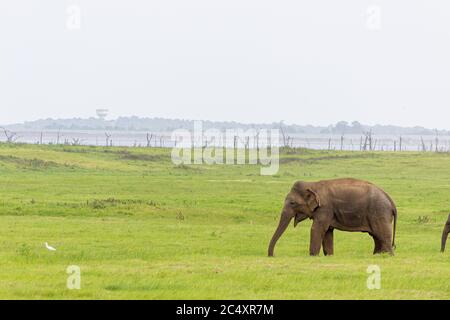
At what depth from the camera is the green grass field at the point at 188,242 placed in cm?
1827

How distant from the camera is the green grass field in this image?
1827 cm

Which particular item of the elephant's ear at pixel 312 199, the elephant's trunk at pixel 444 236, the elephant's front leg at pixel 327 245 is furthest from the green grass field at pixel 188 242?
the elephant's ear at pixel 312 199

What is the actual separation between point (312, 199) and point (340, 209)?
80cm

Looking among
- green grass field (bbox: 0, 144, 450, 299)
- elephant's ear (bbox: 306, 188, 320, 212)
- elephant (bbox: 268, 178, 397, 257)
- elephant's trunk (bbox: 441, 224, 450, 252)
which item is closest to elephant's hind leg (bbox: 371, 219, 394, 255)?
elephant (bbox: 268, 178, 397, 257)

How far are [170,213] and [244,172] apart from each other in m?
37.3

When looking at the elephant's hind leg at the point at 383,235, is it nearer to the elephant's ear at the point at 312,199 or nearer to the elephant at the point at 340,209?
the elephant at the point at 340,209

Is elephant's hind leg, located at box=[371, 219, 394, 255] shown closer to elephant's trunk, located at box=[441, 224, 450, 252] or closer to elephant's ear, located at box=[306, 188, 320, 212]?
elephant's ear, located at box=[306, 188, 320, 212]

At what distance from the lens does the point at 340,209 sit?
83.9 ft

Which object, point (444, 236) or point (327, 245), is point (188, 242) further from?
point (444, 236)

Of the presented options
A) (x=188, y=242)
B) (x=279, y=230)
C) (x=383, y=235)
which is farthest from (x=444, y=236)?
(x=188, y=242)

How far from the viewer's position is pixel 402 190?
54.1m

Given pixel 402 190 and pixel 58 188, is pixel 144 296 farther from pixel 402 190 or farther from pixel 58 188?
pixel 402 190

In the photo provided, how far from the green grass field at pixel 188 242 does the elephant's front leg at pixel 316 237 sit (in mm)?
545
